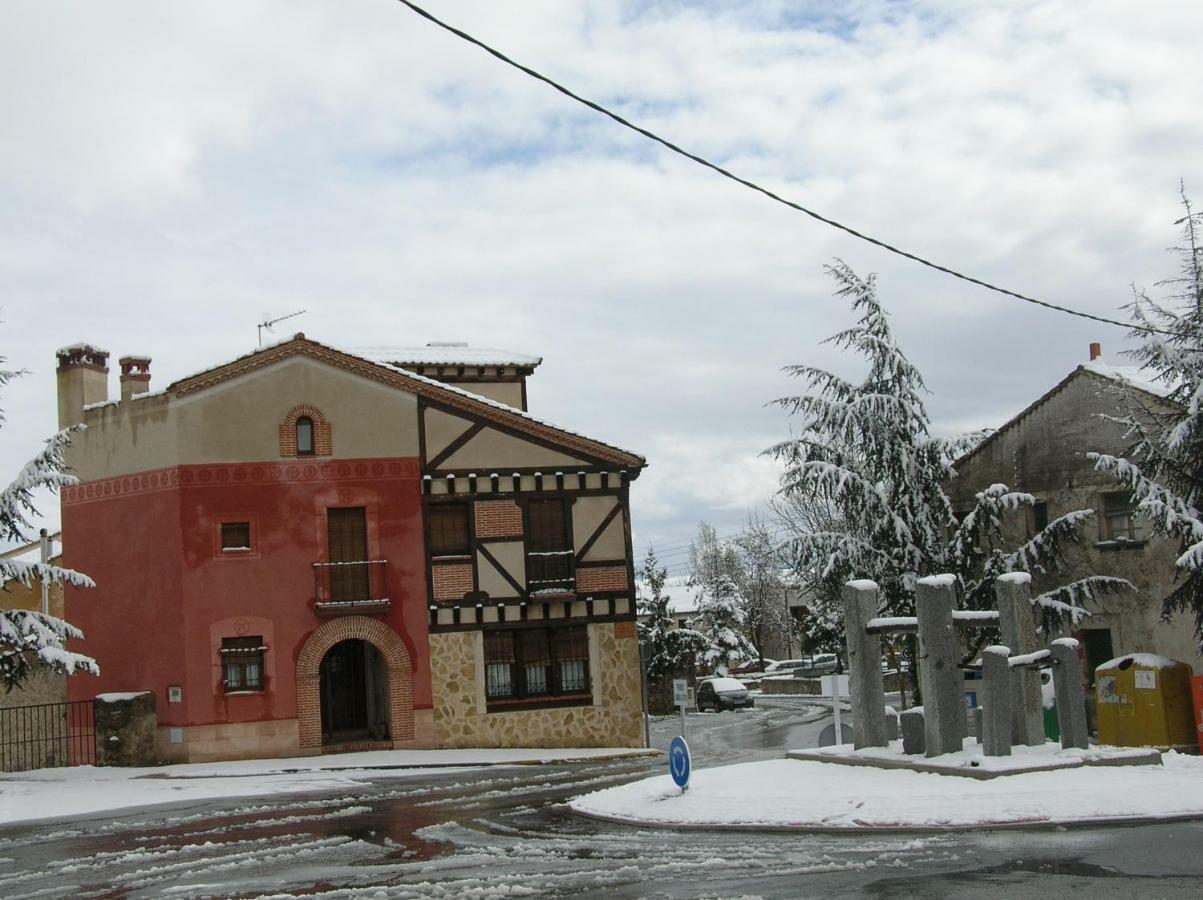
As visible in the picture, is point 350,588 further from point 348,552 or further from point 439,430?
point 439,430

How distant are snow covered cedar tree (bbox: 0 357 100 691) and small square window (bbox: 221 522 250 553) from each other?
18.9ft

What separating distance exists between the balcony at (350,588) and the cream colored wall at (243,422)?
2.44 meters

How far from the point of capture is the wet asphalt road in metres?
10.7

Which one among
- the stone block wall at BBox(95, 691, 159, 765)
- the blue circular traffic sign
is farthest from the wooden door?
the blue circular traffic sign

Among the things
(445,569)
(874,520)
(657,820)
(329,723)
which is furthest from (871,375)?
(657,820)

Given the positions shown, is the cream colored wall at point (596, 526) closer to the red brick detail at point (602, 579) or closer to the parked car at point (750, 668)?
the red brick detail at point (602, 579)

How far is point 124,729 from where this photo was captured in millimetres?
27438

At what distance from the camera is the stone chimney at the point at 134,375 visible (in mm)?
30609

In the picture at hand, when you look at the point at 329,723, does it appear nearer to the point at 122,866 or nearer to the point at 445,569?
the point at 445,569

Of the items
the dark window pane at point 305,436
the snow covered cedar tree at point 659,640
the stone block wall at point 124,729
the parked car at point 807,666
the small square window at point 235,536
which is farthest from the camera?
the parked car at point 807,666

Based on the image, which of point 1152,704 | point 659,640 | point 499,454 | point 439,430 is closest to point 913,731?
point 1152,704

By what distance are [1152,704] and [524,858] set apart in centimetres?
1087

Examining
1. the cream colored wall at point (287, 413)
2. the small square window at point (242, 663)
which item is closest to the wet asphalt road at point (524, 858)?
the small square window at point (242, 663)

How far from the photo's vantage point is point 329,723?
3048 centimetres
